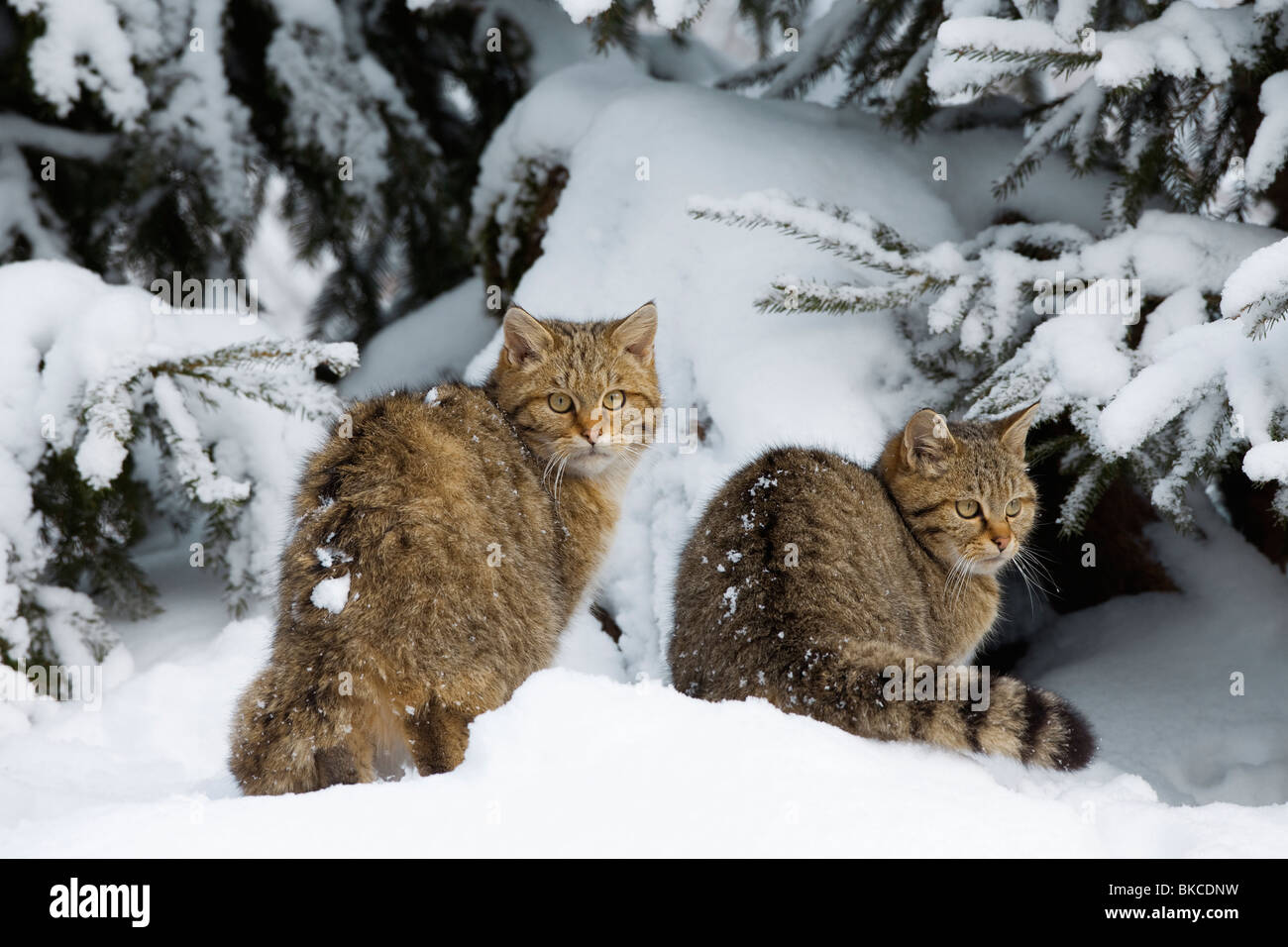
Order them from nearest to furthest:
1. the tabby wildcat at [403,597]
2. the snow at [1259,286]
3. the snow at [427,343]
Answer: the tabby wildcat at [403,597], the snow at [1259,286], the snow at [427,343]

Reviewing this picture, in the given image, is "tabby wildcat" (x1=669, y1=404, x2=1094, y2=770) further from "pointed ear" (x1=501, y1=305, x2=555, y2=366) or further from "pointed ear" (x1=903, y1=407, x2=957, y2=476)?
"pointed ear" (x1=501, y1=305, x2=555, y2=366)

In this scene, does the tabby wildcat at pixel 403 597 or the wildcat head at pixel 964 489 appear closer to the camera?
the tabby wildcat at pixel 403 597

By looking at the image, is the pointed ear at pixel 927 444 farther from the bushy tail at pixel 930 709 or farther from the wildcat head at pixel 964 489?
the bushy tail at pixel 930 709

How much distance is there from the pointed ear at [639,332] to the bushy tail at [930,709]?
1.34 m

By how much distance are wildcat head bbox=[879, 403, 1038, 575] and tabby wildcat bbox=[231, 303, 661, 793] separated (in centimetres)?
116

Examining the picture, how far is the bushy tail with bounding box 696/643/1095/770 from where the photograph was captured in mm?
2504

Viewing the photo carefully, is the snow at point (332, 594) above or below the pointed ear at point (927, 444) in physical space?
below

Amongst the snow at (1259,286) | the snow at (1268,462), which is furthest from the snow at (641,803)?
the snow at (1259,286)

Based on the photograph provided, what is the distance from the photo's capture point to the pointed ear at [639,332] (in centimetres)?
368

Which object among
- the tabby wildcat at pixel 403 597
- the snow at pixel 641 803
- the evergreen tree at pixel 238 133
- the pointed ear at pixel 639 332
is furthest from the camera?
the evergreen tree at pixel 238 133

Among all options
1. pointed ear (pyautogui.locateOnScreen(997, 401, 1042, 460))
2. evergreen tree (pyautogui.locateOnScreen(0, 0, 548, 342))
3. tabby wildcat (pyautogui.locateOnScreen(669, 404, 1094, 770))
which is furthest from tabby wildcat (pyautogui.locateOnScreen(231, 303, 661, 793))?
evergreen tree (pyautogui.locateOnScreen(0, 0, 548, 342))

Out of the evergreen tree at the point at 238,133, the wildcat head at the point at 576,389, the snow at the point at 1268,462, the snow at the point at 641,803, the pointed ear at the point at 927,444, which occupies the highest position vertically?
the evergreen tree at the point at 238,133

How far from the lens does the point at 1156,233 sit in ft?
12.4

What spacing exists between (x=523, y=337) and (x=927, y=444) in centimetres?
131
